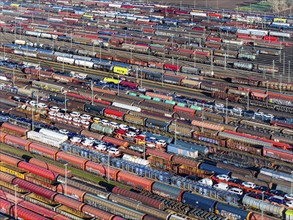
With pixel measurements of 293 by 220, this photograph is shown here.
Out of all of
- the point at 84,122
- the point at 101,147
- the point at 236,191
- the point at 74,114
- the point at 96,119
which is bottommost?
the point at 236,191

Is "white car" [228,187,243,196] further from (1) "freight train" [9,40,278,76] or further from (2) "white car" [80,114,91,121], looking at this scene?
(1) "freight train" [9,40,278,76]

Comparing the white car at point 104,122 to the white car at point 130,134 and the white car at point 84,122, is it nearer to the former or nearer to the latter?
the white car at point 84,122

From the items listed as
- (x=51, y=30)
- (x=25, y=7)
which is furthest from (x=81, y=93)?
(x=25, y=7)

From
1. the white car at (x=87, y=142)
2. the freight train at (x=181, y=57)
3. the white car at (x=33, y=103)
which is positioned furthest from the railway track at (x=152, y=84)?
the white car at (x=87, y=142)

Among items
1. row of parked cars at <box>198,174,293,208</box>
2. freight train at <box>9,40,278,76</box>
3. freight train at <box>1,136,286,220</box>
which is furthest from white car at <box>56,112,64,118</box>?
freight train at <box>9,40,278,76</box>

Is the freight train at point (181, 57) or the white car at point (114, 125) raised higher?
the freight train at point (181, 57)

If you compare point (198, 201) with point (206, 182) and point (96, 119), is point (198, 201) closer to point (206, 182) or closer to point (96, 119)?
point (206, 182)

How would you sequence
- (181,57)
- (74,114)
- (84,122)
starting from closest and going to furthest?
(84,122)
(74,114)
(181,57)

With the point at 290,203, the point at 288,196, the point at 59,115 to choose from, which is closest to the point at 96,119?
the point at 59,115
